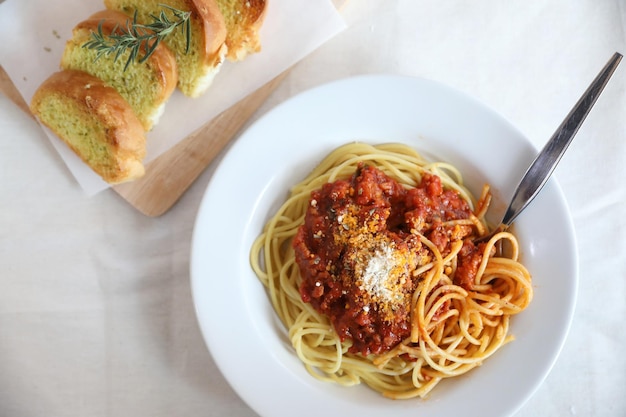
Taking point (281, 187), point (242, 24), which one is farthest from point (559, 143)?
point (242, 24)

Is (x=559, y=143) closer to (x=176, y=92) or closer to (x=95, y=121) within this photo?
(x=176, y=92)

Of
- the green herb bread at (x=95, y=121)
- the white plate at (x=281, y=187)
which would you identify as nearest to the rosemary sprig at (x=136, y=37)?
the green herb bread at (x=95, y=121)

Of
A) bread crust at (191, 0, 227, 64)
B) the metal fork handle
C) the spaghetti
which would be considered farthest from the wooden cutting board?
the metal fork handle

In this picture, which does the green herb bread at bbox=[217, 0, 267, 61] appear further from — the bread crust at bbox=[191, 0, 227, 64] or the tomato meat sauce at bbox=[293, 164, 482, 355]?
the tomato meat sauce at bbox=[293, 164, 482, 355]

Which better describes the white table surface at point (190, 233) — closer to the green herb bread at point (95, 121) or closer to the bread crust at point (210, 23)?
the green herb bread at point (95, 121)

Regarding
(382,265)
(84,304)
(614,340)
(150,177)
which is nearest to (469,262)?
(382,265)
